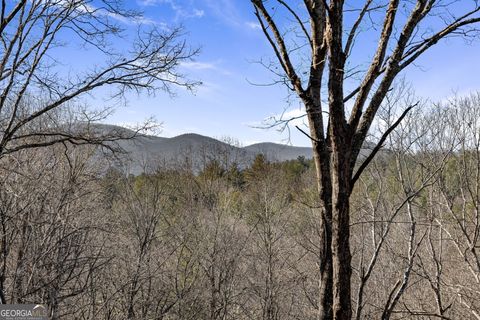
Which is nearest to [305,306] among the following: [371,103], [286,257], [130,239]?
[286,257]

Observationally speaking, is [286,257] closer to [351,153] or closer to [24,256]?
[24,256]

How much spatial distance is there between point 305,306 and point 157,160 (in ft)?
28.4

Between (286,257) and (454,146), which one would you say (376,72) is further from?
(286,257)

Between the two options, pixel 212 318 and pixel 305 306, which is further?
pixel 305 306

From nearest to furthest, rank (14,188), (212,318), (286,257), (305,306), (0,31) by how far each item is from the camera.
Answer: (0,31) → (14,188) → (212,318) → (305,306) → (286,257)

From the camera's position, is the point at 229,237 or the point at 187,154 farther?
the point at 187,154

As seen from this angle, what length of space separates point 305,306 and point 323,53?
582 inches

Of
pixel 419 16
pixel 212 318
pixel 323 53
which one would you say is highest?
pixel 419 16

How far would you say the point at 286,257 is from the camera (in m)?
17.0

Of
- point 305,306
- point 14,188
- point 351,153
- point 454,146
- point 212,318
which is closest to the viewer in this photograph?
point 351,153

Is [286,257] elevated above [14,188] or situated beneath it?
situated beneath

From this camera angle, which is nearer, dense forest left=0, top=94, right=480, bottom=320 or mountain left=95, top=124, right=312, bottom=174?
dense forest left=0, top=94, right=480, bottom=320

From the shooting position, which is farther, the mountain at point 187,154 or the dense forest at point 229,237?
the mountain at point 187,154

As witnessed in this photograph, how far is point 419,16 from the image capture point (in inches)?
89.0
